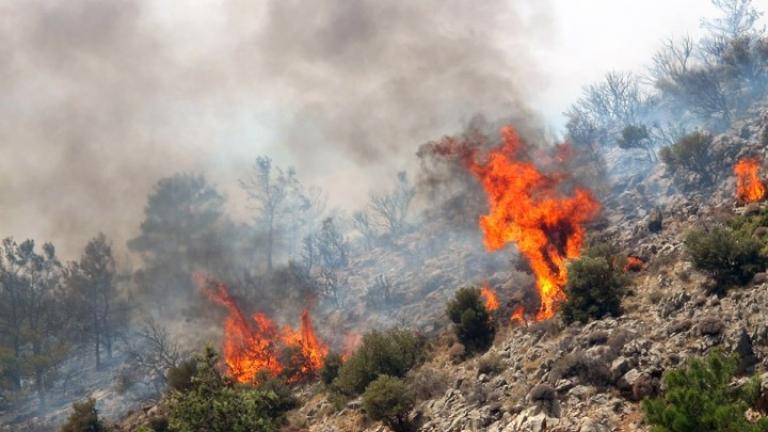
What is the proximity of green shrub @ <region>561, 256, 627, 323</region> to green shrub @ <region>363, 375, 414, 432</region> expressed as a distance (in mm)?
8903

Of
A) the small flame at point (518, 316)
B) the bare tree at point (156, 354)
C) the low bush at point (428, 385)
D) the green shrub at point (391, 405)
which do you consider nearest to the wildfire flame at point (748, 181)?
the small flame at point (518, 316)

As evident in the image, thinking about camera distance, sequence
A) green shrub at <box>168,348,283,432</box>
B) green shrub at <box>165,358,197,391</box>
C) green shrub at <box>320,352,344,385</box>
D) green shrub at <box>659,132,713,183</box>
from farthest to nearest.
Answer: green shrub at <box>659,132,713,183</box> → green shrub at <box>165,358,197,391</box> → green shrub at <box>320,352,344,385</box> → green shrub at <box>168,348,283,432</box>

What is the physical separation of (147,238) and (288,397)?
52.9 meters

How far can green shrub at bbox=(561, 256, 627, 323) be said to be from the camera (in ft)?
81.6

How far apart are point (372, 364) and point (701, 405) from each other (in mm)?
17732

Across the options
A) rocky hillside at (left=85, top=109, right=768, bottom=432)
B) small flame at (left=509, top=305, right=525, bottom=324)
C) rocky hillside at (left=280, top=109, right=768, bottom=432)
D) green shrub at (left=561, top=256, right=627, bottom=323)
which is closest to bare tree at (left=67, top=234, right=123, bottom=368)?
rocky hillside at (left=85, top=109, right=768, bottom=432)

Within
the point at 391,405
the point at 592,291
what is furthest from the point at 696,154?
the point at 391,405

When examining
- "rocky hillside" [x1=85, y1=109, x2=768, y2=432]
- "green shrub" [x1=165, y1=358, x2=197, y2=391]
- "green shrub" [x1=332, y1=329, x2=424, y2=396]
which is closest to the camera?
"rocky hillside" [x1=85, y1=109, x2=768, y2=432]

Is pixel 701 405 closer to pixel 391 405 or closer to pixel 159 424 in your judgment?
pixel 391 405

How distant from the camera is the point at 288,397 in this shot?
105ft

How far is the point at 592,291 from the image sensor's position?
83.0 ft

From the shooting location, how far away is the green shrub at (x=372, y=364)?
27391 mm

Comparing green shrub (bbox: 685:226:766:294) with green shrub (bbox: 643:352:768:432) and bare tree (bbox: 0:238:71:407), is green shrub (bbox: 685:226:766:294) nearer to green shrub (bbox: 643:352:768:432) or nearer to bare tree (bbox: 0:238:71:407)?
green shrub (bbox: 643:352:768:432)

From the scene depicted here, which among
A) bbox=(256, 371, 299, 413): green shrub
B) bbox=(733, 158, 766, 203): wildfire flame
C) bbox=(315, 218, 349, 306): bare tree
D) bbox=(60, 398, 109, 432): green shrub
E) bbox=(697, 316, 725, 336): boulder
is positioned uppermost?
bbox=(315, 218, 349, 306): bare tree
